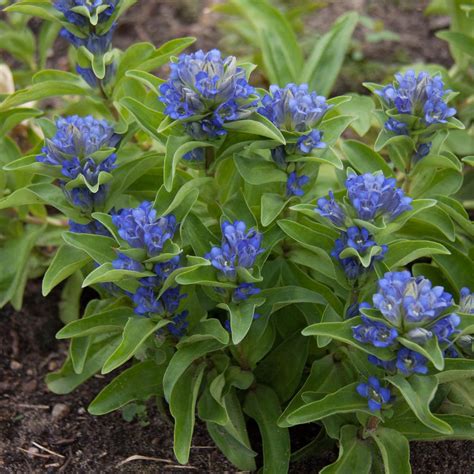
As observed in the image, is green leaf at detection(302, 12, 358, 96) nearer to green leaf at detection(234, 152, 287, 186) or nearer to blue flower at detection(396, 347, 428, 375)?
green leaf at detection(234, 152, 287, 186)

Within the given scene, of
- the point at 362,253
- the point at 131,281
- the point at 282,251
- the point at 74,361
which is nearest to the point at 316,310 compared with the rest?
the point at 282,251

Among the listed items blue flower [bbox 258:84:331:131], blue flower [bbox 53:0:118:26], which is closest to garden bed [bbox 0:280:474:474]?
blue flower [bbox 258:84:331:131]

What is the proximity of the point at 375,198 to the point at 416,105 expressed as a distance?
50cm

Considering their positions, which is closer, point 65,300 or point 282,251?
point 282,251

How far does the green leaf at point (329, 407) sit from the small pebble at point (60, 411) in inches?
45.9

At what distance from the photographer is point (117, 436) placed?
3.05 m

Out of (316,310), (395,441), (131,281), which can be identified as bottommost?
(395,441)

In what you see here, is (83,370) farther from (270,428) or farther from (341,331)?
(341,331)

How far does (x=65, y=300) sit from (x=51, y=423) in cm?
65

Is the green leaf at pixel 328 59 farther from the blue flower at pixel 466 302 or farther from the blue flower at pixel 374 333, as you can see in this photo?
the blue flower at pixel 374 333

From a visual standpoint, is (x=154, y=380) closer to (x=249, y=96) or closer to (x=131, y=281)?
(x=131, y=281)

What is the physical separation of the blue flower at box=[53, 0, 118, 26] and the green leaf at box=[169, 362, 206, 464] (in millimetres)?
1305

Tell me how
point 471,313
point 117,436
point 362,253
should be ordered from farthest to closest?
point 117,436 < point 471,313 < point 362,253

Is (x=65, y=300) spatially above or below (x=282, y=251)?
below
